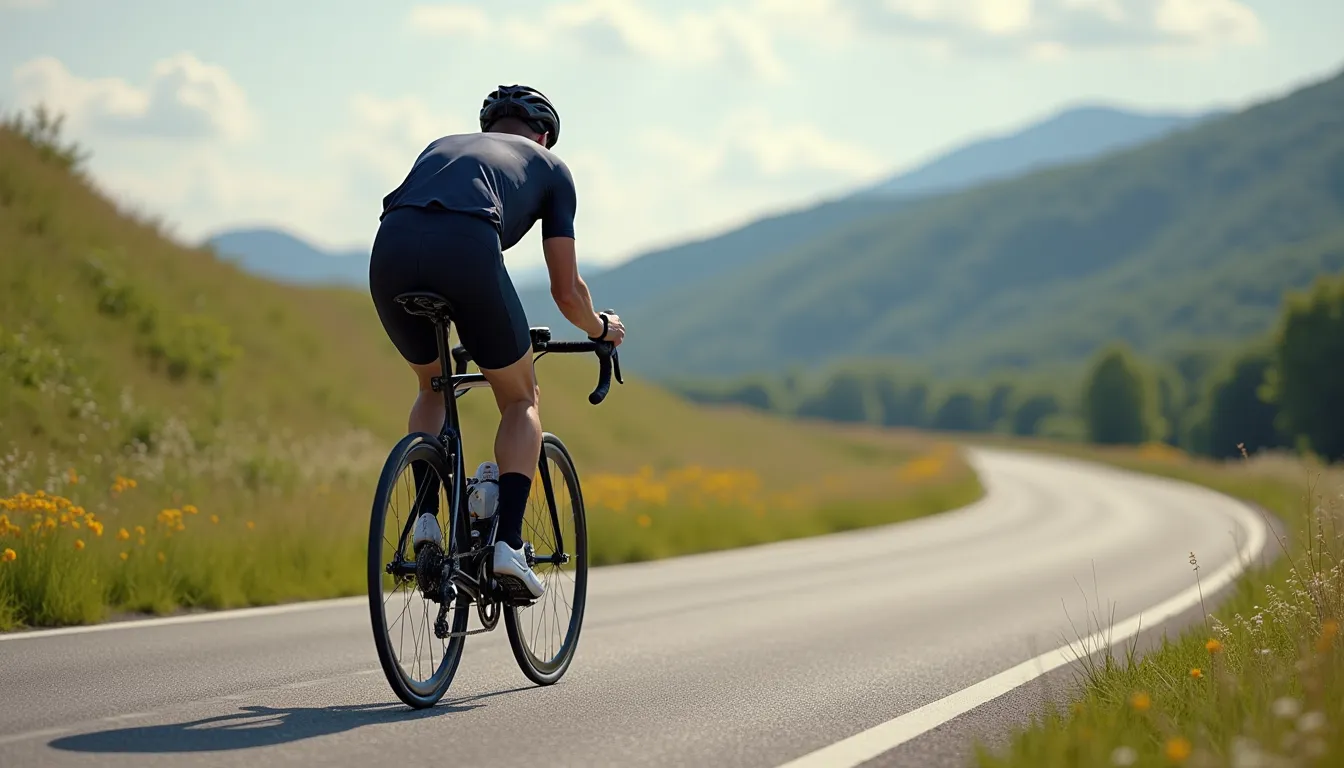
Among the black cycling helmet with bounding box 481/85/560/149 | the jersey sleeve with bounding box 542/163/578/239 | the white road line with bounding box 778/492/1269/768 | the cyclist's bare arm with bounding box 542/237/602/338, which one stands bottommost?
the white road line with bounding box 778/492/1269/768

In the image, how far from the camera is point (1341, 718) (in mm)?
3652

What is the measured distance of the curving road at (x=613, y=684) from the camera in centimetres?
467

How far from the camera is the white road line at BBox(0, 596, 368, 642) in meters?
6.95

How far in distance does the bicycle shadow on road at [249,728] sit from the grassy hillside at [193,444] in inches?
104

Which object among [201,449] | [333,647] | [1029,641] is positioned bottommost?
[1029,641]

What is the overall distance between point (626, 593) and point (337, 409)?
1564 cm

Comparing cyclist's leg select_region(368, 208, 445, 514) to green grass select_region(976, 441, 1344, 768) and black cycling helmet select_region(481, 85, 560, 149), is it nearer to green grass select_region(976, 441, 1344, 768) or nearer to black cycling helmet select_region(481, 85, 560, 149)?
black cycling helmet select_region(481, 85, 560, 149)

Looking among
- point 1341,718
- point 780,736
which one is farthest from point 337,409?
point 1341,718

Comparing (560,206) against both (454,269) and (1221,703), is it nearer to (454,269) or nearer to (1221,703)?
(454,269)

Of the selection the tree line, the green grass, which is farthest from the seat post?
the tree line

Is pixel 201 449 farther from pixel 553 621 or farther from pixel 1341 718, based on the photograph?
pixel 1341 718

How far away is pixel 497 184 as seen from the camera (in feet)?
17.6

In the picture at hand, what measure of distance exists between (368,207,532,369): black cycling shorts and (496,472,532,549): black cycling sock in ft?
1.79

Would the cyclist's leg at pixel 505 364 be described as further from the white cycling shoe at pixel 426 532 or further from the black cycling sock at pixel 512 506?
the white cycling shoe at pixel 426 532
